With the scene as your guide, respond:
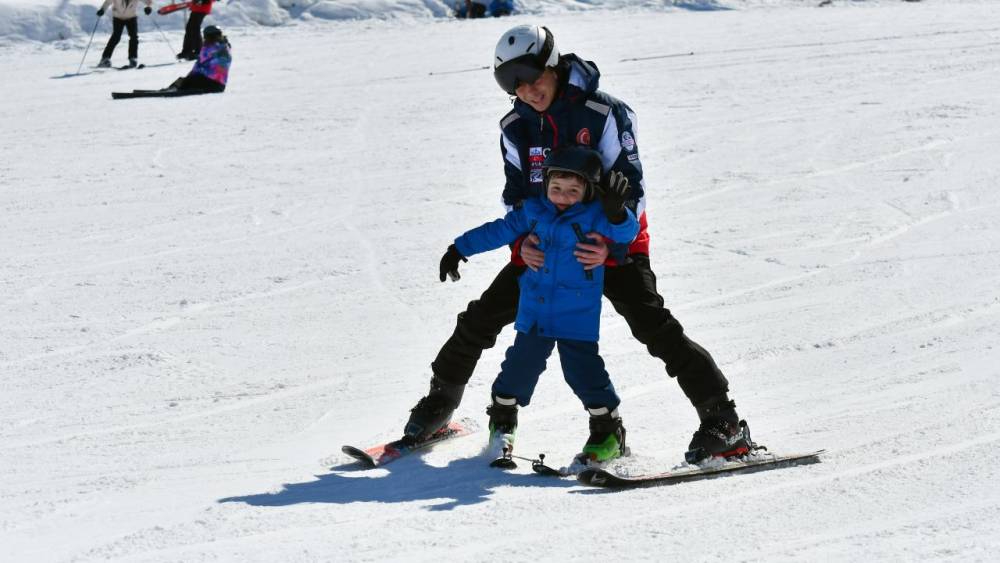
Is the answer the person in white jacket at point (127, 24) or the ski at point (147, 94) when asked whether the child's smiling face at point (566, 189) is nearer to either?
the ski at point (147, 94)

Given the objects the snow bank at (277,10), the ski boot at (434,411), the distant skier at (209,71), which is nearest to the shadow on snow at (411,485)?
the ski boot at (434,411)

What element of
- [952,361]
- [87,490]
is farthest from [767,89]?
[87,490]

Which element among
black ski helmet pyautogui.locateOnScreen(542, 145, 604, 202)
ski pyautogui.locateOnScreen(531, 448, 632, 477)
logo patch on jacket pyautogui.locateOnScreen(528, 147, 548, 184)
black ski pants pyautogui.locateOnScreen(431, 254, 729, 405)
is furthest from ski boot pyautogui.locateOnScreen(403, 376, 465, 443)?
black ski helmet pyautogui.locateOnScreen(542, 145, 604, 202)

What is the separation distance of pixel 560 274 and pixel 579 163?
1.25ft

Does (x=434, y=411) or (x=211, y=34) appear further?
(x=211, y=34)

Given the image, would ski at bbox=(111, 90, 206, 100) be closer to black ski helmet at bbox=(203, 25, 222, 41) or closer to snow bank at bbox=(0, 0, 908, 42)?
black ski helmet at bbox=(203, 25, 222, 41)

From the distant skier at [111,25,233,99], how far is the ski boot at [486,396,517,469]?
448 inches

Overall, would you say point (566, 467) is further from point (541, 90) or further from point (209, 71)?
point (209, 71)

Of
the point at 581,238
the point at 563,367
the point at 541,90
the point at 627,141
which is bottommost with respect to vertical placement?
the point at 563,367

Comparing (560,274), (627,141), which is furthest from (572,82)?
(560,274)

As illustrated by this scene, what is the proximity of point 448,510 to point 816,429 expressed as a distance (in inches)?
64.0

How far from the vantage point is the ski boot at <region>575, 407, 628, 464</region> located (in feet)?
14.8

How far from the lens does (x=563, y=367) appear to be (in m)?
4.55

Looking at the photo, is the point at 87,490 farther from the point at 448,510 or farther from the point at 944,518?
the point at 944,518
